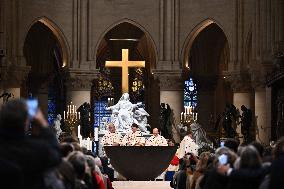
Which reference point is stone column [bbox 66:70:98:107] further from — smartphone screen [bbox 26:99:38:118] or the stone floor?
smartphone screen [bbox 26:99:38:118]

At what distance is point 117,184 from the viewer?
24875mm

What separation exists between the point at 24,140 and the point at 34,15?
3719 cm

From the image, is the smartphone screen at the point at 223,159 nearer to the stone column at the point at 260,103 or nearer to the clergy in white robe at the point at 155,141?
the clergy in white robe at the point at 155,141

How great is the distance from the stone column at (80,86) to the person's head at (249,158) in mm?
34354

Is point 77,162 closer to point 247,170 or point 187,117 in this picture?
point 247,170

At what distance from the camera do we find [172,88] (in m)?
44.0

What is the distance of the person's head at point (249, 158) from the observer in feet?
29.8

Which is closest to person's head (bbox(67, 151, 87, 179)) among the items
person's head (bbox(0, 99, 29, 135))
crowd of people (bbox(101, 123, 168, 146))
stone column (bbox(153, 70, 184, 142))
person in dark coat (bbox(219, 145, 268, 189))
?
person in dark coat (bbox(219, 145, 268, 189))

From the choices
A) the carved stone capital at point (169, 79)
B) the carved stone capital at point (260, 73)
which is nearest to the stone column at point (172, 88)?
the carved stone capital at point (169, 79)

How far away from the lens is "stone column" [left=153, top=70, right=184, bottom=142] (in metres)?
43.7

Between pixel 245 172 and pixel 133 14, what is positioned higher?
pixel 133 14

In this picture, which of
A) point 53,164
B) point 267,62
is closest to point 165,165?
point 267,62

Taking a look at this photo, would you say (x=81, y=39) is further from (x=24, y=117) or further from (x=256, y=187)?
(x=24, y=117)

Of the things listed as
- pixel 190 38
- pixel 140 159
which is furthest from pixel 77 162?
pixel 190 38
